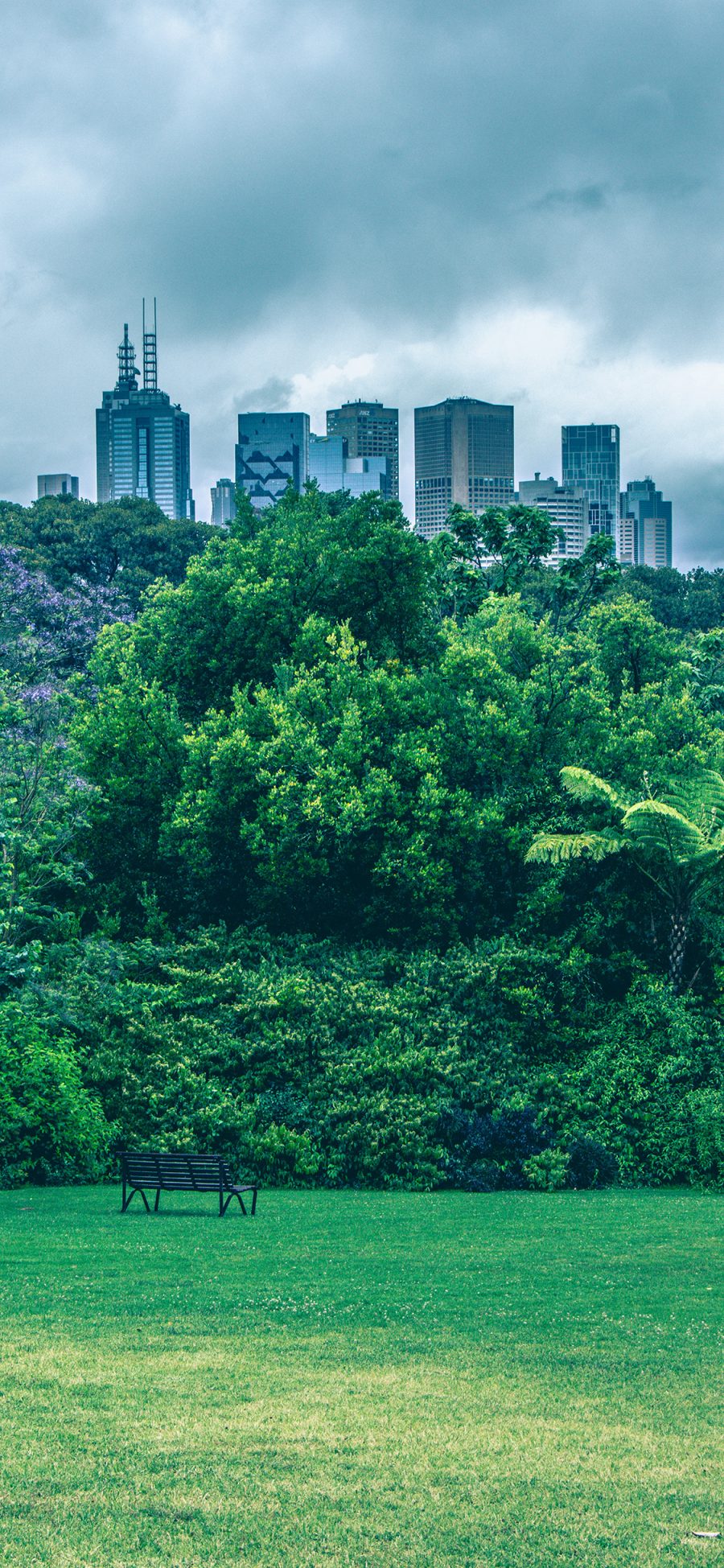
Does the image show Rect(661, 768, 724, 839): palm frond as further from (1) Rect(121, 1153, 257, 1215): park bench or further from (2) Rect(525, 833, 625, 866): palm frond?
(1) Rect(121, 1153, 257, 1215): park bench

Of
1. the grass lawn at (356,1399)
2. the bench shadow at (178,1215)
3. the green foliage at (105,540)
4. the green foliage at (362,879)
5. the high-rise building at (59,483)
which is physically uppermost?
→ the high-rise building at (59,483)

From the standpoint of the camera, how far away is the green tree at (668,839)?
67.9ft

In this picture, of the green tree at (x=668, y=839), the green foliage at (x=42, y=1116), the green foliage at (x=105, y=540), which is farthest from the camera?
the green foliage at (x=105, y=540)

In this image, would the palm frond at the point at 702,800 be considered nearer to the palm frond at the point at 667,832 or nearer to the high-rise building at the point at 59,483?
the palm frond at the point at 667,832

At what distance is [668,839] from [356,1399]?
13636mm

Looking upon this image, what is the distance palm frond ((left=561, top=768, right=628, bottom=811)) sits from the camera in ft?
69.5

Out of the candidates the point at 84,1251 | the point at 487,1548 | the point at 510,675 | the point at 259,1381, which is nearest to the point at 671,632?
the point at 510,675

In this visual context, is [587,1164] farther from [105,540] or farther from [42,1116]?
[105,540]

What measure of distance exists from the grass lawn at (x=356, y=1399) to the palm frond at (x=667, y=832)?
6.96m

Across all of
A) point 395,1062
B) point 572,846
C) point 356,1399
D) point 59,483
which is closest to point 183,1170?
point 395,1062

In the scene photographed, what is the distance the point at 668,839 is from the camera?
2100 centimetres

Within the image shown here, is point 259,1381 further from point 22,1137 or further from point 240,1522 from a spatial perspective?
point 22,1137

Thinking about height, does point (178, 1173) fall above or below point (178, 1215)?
above

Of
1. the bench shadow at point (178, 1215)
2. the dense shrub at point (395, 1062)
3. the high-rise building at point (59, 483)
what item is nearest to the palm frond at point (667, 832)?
the dense shrub at point (395, 1062)
